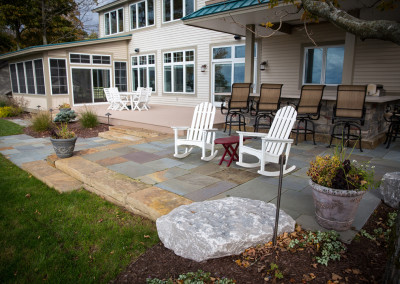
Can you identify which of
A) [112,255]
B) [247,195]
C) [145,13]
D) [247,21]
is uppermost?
[145,13]

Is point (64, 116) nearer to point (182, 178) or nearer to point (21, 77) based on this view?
point (182, 178)

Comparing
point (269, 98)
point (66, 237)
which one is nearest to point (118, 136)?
point (269, 98)

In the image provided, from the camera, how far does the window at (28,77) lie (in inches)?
565

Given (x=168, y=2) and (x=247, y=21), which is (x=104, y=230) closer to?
(x=247, y=21)

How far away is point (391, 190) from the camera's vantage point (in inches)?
123

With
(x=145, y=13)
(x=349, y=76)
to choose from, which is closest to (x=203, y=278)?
(x=349, y=76)

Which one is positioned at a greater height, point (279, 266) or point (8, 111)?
point (8, 111)

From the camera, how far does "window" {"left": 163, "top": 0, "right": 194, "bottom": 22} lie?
13359 mm

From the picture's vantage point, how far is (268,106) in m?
6.69

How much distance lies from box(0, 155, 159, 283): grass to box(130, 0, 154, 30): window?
13323mm

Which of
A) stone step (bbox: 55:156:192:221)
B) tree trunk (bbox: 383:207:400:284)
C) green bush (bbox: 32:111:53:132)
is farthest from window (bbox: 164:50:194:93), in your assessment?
tree trunk (bbox: 383:207:400:284)

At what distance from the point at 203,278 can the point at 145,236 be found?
2.94 feet

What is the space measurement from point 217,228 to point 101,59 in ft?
48.7

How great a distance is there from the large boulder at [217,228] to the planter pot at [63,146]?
3.27 meters
